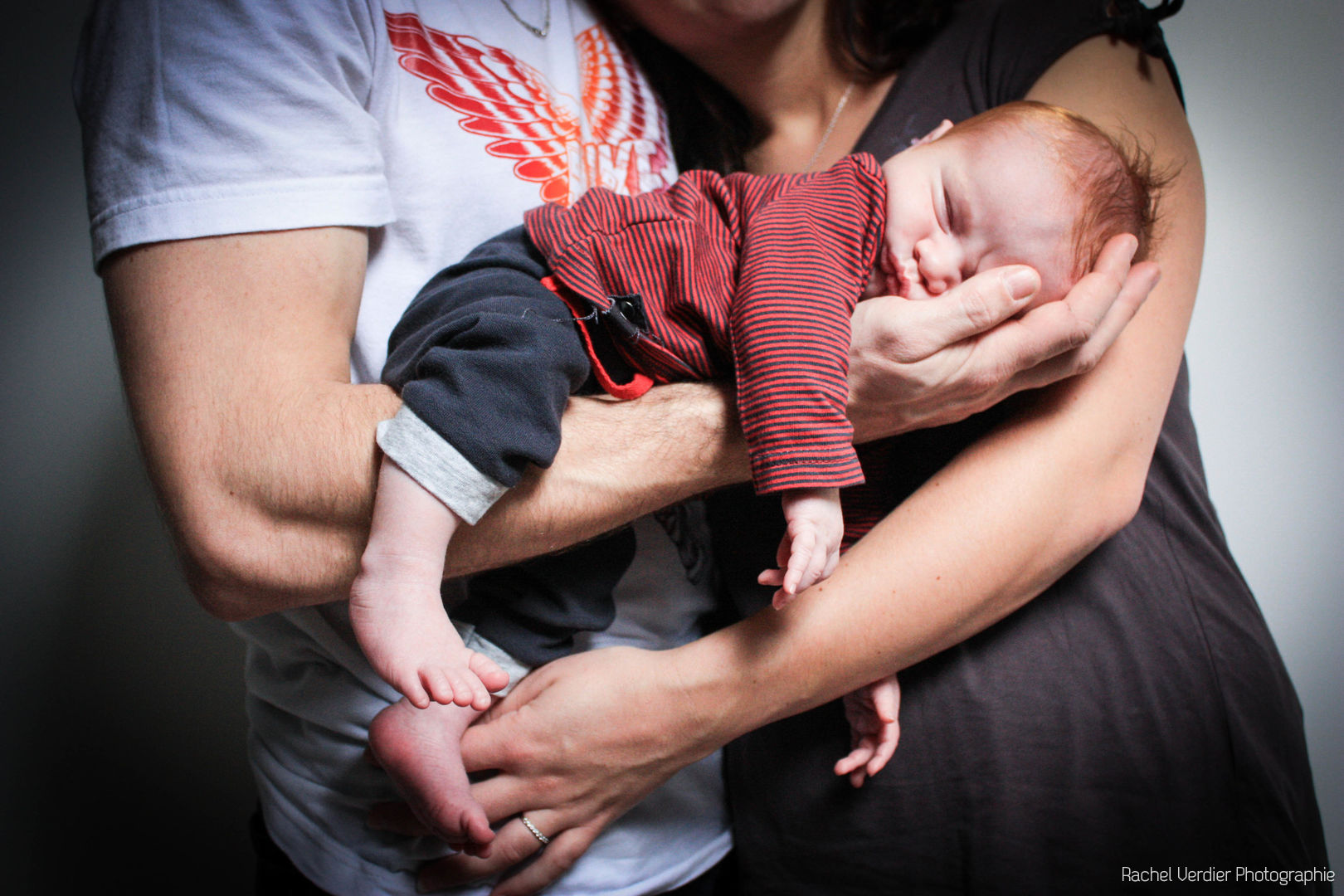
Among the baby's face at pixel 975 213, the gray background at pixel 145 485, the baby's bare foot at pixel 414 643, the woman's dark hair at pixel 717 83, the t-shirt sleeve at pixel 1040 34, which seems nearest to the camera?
the baby's bare foot at pixel 414 643

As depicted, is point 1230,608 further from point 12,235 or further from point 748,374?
point 12,235

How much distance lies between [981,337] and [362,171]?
69 centimetres

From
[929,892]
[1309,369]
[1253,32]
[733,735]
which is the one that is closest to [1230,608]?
[929,892]

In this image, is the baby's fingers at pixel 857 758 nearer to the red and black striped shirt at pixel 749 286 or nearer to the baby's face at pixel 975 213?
the red and black striped shirt at pixel 749 286

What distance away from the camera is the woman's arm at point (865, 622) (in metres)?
0.82

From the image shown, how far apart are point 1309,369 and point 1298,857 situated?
1211mm

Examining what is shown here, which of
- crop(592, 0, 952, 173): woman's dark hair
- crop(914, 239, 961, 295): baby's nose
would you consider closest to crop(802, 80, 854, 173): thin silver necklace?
crop(592, 0, 952, 173): woman's dark hair

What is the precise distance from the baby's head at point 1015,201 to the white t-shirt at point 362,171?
44 cm

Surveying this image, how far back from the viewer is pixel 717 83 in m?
1.34

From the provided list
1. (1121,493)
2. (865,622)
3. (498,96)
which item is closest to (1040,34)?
(1121,493)

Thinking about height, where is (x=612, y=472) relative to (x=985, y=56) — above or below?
below

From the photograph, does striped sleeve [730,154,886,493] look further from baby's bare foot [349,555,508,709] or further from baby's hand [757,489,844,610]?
baby's bare foot [349,555,508,709]

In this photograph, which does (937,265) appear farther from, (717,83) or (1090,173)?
(717,83)

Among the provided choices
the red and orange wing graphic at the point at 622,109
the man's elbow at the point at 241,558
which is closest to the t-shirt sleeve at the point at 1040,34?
the red and orange wing graphic at the point at 622,109
